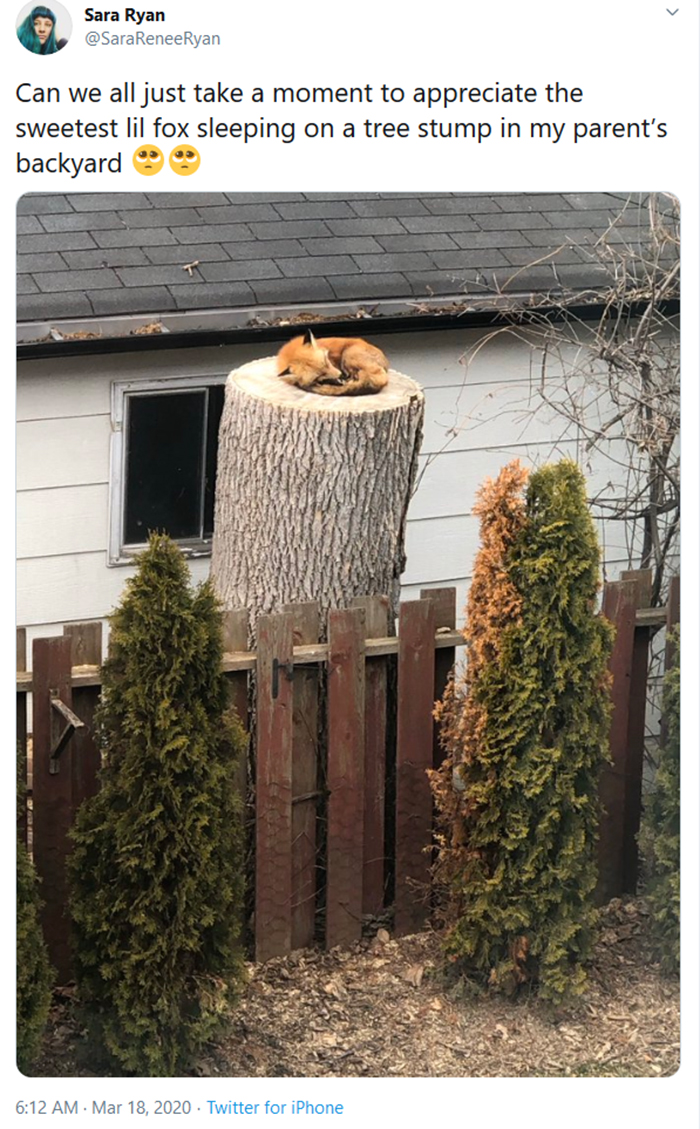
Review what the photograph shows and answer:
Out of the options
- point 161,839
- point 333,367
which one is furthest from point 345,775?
point 333,367

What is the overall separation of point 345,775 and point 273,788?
0.74ft

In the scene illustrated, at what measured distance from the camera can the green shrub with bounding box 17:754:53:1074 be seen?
342 centimetres

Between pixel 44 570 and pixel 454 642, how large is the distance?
1881mm

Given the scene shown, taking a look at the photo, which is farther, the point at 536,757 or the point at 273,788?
the point at 273,788

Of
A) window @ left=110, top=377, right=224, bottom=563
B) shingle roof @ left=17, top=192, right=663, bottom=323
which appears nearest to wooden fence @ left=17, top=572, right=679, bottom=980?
window @ left=110, top=377, right=224, bottom=563

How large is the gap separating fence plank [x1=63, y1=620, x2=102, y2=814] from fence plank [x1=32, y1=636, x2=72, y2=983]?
24 mm

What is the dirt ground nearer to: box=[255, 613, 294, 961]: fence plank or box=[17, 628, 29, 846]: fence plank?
box=[255, 613, 294, 961]: fence plank

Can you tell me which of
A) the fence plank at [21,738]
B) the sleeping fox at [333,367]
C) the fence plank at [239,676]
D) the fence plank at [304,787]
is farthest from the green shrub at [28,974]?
the sleeping fox at [333,367]

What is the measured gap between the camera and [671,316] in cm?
537

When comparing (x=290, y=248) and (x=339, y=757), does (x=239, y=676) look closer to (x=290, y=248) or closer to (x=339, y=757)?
(x=339, y=757)

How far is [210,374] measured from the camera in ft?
17.4

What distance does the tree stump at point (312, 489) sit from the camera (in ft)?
13.4
